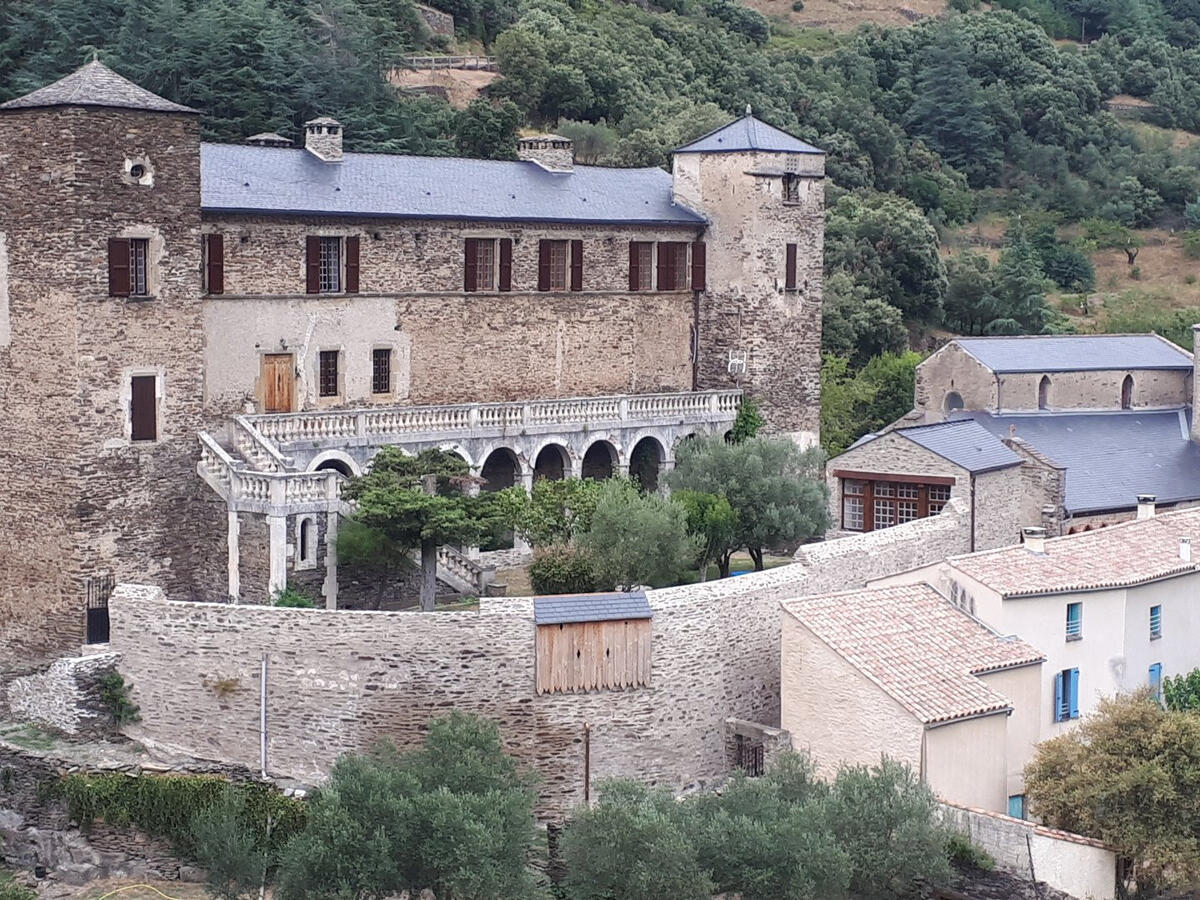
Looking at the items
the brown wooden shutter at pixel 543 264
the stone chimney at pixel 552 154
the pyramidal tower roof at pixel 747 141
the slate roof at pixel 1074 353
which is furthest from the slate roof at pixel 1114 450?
the stone chimney at pixel 552 154

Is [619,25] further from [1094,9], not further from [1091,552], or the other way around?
[1091,552]

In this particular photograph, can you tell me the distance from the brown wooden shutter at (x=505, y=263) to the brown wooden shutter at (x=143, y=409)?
10.8m

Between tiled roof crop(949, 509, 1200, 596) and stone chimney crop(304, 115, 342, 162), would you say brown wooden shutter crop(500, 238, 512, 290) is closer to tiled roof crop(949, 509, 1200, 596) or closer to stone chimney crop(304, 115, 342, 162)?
stone chimney crop(304, 115, 342, 162)

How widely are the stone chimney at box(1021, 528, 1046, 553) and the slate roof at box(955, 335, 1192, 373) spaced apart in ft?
32.3

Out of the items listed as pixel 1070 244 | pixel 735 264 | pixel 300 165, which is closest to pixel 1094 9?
pixel 1070 244

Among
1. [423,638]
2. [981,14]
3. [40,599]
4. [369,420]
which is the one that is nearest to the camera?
[423,638]

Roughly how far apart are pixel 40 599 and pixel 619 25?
61.0 meters

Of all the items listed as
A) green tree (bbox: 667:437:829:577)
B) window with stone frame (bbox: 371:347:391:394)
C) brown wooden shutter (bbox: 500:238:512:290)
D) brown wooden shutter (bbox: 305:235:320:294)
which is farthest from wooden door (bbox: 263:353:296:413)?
green tree (bbox: 667:437:829:577)

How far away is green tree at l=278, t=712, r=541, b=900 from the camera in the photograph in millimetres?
28484

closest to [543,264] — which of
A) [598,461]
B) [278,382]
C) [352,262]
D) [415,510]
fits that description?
[598,461]

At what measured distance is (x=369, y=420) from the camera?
41.9 m

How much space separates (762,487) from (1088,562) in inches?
306

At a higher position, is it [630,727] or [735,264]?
[735,264]

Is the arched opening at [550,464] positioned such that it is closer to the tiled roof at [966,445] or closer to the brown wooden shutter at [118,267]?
the tiled roof at [966,445]
